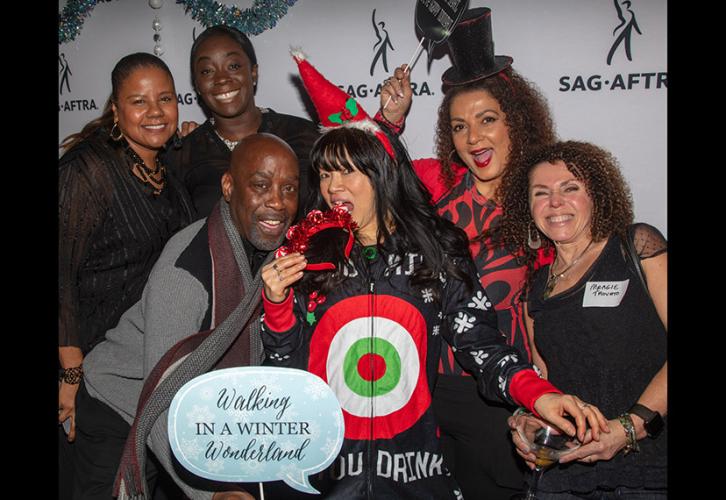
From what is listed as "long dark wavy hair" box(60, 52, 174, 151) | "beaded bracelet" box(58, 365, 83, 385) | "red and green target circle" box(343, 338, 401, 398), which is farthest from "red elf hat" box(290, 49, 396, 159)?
"beaded bracelet" box(58, 365, 83, 385)

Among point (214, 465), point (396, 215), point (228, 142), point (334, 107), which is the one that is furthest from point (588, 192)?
point (214, 465)

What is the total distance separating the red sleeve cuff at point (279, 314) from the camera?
195 centimetres

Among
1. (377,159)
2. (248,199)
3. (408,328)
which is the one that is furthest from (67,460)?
(377,159)

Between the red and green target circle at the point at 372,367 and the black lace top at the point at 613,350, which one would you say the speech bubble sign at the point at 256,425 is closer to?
the red and green target circle at the point at 372,367

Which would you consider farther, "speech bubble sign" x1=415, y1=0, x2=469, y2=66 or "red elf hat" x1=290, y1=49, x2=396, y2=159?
"speech bubble sign" x1=415, y1=0, x2=469, y2=66

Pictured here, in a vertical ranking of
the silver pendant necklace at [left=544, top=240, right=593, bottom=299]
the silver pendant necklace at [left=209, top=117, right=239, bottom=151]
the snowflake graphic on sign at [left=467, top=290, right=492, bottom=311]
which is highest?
the silver pendant necklace at [left=209, top=117, right=239, bottom=151]

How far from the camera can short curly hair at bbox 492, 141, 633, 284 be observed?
207cm

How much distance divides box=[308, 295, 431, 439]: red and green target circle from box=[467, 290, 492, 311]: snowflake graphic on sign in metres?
0.17

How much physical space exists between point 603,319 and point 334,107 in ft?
3.71

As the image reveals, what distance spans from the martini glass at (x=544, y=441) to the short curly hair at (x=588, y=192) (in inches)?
20.5

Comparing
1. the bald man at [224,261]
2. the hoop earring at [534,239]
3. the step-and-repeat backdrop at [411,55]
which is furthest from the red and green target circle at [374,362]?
the step-and-repeat backdrop at [411,55]

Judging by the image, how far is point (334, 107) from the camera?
217 centimetres

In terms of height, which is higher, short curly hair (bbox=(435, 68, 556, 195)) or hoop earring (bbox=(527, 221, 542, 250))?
short curly hair (bbox=(435, 68, 556, 195))

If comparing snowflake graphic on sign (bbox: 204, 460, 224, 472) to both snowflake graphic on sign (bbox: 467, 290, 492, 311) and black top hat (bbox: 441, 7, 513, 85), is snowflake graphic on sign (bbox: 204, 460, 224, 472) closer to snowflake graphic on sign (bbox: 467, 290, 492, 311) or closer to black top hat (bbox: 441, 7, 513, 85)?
snowflake graphic on sign (bbox: 467, 290, 492, 311)
